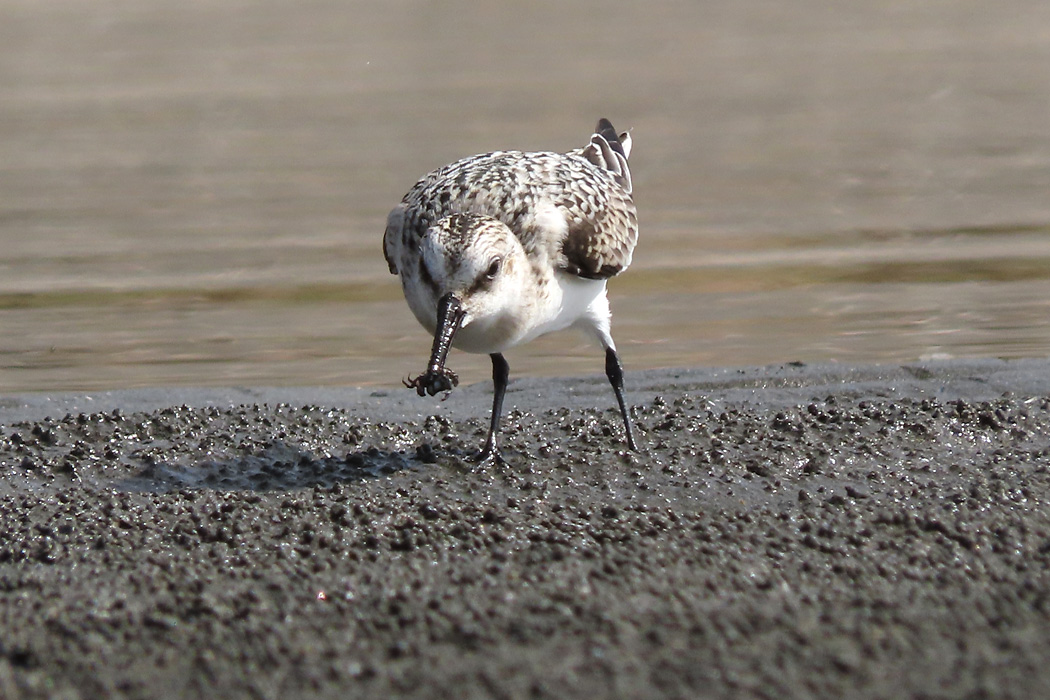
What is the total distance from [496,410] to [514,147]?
6.52 metres

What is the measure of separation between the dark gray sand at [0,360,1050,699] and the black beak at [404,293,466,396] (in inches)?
17.7

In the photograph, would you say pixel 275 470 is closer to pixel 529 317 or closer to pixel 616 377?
pixel 529 317

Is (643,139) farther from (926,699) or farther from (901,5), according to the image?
(926,699)

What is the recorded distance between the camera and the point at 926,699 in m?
3.80

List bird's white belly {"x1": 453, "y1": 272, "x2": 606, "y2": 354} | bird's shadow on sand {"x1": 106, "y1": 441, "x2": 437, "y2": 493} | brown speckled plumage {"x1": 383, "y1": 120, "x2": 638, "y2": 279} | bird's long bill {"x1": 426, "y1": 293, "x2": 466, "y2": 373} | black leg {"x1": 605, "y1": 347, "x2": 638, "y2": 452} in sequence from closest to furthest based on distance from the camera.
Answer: bird's long bill {"x1": 426, "y1": 293, "x2": 466, "y2": 373} < bird's white belly {"x1": 453, "y1": 272, "x2": 606, "y2": 354} < bird's shadow on sand {"x1": 106, "y1": 441, "x2": 437, "y2": 493} < brown speckled plumage {"x1": 383, "y1": 120, "x2": 638, "y2": 279} < black leg {"x1": 605, "y1": 347, "x2": 638, "y2": 452}

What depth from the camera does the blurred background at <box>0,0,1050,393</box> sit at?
8641 millimetres

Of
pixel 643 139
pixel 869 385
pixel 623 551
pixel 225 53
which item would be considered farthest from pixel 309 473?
pixel 225 53

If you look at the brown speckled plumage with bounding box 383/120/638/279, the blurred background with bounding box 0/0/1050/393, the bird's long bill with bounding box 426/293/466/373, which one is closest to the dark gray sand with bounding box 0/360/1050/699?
the bird's long bill with bounding box 426/293/466/373

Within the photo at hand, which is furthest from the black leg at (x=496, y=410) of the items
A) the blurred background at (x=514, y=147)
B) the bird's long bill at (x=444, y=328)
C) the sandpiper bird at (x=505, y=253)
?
the blurred background at (x=514, y=147)

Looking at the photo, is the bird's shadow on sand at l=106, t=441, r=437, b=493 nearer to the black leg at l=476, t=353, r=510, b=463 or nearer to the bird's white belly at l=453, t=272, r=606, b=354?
the black leg at l=476, t=353, r=510, b=463

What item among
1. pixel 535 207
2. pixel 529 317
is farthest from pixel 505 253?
pixel 535 207

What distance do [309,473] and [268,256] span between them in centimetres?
478

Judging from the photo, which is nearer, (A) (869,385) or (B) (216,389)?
(A) (869,385)

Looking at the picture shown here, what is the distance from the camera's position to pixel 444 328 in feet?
18.0
